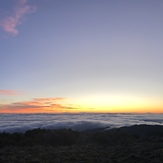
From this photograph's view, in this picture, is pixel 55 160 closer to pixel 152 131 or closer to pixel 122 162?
pixel 122 162

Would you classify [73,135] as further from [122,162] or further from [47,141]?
[122,162]

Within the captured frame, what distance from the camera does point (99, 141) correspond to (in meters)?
23.0

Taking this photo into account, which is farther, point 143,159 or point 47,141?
point 47,141

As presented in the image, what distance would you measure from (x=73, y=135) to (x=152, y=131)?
1212 cm

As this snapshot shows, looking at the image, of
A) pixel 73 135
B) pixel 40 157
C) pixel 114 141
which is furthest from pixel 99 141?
pixel 40 157

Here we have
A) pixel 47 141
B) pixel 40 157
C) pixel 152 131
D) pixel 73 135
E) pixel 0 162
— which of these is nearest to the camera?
pixel 0 162

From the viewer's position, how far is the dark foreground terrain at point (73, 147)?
14.3 meters

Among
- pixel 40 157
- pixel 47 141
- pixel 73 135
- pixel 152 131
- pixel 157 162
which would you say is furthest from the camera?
pixel 152 131

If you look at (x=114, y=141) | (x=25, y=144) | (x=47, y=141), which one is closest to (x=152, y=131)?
(x=114, y=141)

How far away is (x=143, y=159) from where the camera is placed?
1255 centimetres

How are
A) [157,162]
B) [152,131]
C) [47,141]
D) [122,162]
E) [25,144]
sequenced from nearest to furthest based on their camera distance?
[157,162] → [122,162] → [25,144] → [47,141] → [152,131]

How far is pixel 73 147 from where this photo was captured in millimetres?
19953

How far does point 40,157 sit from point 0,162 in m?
2.49

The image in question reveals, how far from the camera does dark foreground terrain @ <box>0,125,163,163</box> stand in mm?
14297
